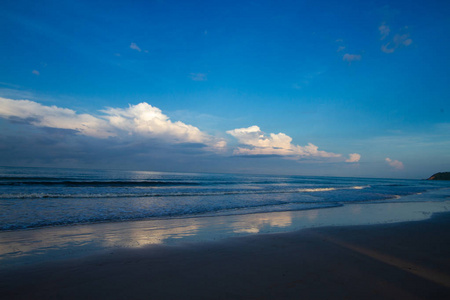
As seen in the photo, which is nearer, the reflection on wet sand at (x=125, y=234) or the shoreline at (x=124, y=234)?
the shoreline at (x=124, y=234)

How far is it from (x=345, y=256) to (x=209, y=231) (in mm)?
4954

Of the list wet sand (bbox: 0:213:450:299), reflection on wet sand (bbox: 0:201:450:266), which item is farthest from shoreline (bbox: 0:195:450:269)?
wet sand (bbox: 0:213:450:299)

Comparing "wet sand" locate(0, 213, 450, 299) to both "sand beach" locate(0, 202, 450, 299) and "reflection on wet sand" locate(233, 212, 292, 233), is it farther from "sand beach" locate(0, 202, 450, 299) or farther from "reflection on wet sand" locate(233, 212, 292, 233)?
"reflection on wet sand" locate(233, 212, 292, 233)

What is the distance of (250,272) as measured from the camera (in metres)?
4.97

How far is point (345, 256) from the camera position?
614cm

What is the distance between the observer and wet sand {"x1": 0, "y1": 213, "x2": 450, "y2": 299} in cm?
407

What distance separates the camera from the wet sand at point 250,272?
4.07 m

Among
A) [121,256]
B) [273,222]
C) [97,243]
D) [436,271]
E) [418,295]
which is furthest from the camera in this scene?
[273,222]

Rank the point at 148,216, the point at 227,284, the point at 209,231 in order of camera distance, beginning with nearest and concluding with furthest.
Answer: the point at 227,284, the point at 209,231, the point at 148,216

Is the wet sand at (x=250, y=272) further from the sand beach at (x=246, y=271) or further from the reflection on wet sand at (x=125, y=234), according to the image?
the reflection on wet sand at (x=125, y=234)

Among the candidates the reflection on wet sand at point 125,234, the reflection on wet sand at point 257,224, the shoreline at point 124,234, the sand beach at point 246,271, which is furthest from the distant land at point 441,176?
the sand beach at point 246,271

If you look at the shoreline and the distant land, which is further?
the distant land

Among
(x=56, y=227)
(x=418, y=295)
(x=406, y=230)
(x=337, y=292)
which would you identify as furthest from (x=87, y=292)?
(x=406, y=230)

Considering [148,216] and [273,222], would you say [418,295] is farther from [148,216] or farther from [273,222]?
[148,216]
